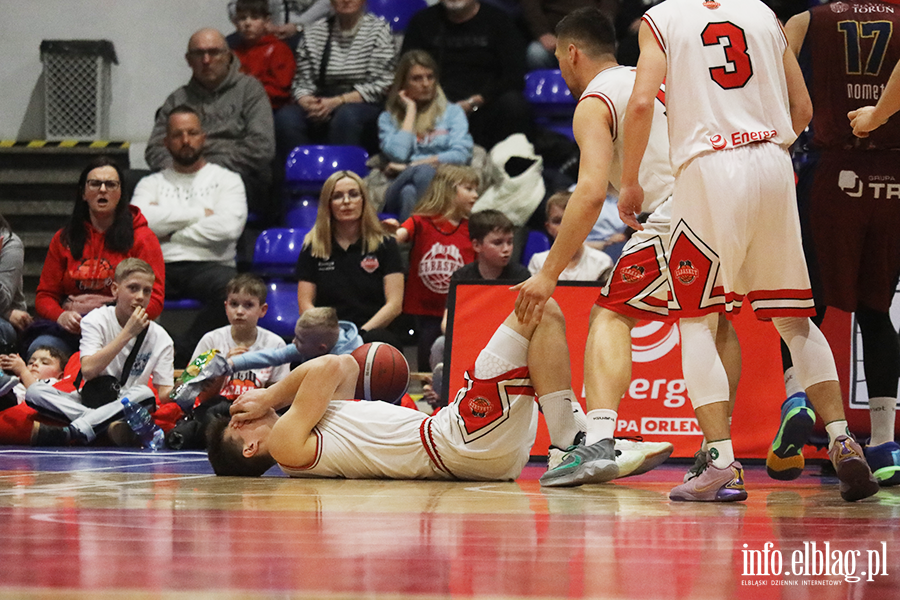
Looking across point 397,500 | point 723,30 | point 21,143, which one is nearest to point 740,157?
point 723,30

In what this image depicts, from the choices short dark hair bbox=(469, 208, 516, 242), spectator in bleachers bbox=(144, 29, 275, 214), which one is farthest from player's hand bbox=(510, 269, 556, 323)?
spectator in bleachers bbox=(144, 29, 275, 214)

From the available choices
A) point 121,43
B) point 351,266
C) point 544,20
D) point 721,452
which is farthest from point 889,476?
point 121,43

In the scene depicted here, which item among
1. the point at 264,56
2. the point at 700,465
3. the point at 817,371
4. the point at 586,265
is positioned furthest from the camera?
the point at 264,56

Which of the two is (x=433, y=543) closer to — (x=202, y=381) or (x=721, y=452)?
(x=721, y=452)

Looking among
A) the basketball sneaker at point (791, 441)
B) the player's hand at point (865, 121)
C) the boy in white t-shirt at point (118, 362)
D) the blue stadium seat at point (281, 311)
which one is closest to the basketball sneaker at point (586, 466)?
the basketball sneaker at point (791, 441)

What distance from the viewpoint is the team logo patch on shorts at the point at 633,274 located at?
3.85m

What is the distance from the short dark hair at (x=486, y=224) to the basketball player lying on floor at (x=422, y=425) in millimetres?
2458

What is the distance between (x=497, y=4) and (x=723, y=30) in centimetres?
652

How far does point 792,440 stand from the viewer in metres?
3.64

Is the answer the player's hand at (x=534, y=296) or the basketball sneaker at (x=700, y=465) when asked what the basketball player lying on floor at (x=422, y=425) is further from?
the basketball sneaker at (x=700, y=465)

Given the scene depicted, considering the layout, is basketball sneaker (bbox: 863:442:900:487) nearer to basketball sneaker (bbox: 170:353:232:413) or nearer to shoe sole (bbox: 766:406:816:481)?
shoe sole (bbox: 766:406:816:481)

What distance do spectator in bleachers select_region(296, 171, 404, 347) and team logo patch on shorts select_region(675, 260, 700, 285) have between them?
11.7 feet

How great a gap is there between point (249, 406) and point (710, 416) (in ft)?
5.50

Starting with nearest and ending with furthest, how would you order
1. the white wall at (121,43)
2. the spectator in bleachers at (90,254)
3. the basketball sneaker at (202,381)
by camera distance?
the basketball sneaker at (202,381) < the spectator in bleachers at (90,254) < the white wall at (121,43)
